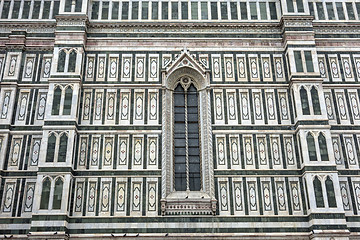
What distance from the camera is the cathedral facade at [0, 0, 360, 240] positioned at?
17.1 m

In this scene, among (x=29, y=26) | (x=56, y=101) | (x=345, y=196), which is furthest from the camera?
(x=29, y=26)

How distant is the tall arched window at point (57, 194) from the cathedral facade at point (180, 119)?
4 cm

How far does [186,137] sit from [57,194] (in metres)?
5.58

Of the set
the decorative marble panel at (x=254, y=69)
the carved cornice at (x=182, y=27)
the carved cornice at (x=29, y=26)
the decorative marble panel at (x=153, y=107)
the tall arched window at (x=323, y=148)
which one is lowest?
the tall arched window at (x=323, y=148)

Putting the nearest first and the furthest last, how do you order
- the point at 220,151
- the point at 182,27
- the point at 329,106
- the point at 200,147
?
1. the point at 220,151
2. the point at 200,147
3. the point at 329,106
4. the point at 182,27

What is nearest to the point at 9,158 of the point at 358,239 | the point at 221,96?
the point at 221,96

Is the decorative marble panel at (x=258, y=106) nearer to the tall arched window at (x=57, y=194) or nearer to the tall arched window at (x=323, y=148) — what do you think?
the tall arched window at (x=323, y=148)

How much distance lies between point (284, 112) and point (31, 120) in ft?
34.8

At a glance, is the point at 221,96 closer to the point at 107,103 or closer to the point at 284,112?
the point at 284,112

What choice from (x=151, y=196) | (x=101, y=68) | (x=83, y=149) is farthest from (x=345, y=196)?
(x=101, y=68)

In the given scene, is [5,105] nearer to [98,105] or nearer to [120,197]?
[98,105]

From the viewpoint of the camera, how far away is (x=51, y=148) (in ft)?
57.9

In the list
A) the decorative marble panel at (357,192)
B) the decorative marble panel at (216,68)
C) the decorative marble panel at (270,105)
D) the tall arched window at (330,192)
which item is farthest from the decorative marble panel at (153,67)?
the decorative marble panel at (357,192)

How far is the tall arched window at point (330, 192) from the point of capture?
17002 mm
